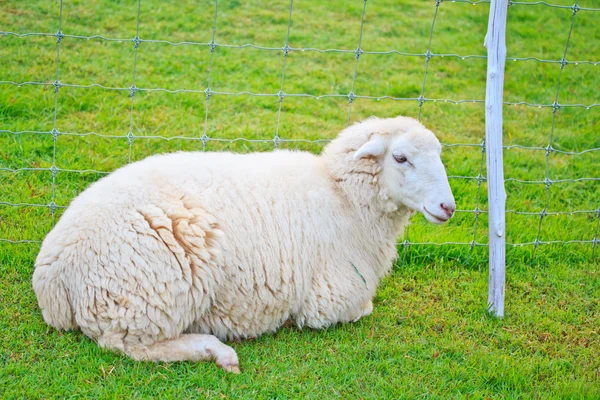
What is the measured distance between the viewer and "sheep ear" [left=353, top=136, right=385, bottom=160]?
162 inches

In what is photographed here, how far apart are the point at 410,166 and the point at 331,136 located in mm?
2506

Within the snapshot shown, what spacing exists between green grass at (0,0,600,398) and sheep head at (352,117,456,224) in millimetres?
801

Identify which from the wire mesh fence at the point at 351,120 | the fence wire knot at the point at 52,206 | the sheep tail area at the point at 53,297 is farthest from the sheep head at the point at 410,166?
the fence wire knot at the point at 52,206

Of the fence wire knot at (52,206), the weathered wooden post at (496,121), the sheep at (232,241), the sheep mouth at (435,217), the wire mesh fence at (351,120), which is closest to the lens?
the sheep at (232,241)

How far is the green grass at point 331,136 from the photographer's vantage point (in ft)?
12.2

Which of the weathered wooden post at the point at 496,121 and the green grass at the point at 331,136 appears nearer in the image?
the green grass at the point at 331,136

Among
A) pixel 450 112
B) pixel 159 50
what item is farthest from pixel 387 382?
pixel 159 50

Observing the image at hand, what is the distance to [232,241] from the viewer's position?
12.8 ft

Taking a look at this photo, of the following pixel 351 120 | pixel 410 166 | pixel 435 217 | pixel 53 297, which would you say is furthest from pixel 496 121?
pixel 53 297

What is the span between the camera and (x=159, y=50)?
25.2 feet

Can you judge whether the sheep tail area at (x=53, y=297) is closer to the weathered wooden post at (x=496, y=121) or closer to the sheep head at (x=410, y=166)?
the sheep head at (x=410, y=166)

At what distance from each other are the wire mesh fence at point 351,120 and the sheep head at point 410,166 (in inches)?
26.2

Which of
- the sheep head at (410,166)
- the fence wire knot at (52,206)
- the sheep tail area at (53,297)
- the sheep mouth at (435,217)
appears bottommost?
the sheep tail area at (53,297)

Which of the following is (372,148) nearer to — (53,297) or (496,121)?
(496,121)
